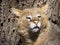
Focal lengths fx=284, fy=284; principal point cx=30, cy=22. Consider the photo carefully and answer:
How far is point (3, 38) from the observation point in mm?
5102

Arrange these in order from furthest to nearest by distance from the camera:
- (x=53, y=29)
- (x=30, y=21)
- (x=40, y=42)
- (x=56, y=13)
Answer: (x=56, y=13) < (x=53, y=29) < (x=40, y=42) < (x=30, y=21)

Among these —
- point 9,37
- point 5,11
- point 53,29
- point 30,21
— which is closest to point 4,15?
point 5,11

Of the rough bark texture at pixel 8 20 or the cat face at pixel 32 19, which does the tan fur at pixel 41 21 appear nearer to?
the cat face at pixel 32 19

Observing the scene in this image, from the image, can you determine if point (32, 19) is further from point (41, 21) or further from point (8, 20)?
point (8, 20)

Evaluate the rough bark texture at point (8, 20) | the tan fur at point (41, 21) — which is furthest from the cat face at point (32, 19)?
the rough bark texture at point (8, 20)

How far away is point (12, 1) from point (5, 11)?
0.22 meters

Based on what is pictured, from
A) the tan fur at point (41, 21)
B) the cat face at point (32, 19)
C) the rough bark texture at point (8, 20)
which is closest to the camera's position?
the cat face at point (32, 19)

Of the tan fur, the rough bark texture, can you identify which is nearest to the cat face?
the tan fur

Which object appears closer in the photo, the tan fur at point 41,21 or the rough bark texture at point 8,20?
the tan fur at point 41,21

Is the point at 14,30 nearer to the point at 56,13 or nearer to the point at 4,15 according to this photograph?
the point at 4,15

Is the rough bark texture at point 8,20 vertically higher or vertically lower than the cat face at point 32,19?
lower

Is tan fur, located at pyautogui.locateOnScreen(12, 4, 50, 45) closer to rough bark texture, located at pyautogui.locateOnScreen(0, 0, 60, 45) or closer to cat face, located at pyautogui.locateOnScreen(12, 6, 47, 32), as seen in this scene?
cat face, located at pyautogui.locateOnScreen(12, 6, 47, 32)

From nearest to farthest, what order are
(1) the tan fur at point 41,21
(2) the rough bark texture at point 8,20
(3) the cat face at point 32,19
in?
(3) the cat face at point 32,19 < (1) the tan fur at point 41,21 < (2) the rough bark texture at point 8,20

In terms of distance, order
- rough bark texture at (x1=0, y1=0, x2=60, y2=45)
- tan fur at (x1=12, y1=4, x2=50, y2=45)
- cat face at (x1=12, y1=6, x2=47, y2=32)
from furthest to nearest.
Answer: rough bark texture at (x1=0, y1=0, x2=60, y2=45) < tan fur at (x1=12, y1=4, x2=50, y2=45) < cat face at (x1=12, y1=6, x2=47, y2=32)
